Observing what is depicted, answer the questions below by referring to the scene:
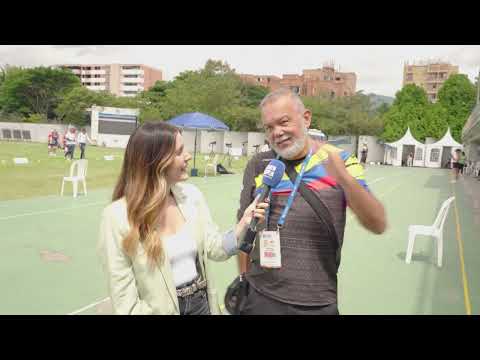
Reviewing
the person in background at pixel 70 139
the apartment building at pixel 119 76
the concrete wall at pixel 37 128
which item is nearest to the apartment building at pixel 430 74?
the apartment building at pixel 119 76

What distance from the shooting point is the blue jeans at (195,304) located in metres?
1.77

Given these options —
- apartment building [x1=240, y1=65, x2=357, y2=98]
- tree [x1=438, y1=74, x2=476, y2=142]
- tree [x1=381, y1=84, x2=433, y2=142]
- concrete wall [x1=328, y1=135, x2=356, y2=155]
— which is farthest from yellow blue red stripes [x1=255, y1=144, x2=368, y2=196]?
apartment building [x1=240, y1=65, x2=357, y2=98]

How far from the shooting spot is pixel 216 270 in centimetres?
523

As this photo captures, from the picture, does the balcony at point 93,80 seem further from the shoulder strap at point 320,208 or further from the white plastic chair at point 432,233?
the shoulder strap at point 320,208

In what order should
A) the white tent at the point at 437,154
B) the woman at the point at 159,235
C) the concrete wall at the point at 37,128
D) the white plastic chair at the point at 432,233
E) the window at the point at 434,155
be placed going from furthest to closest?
the concrete wall at the point at 37,128 < the window at the point at 434,155 < the white tent at the point at 437,154 < the white plastic chair at the point at 432,233 < the woman at the point at 159,235

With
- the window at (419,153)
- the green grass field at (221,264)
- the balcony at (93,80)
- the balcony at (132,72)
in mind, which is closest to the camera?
the green grass field at (221,264)

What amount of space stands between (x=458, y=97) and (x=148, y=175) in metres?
49.9

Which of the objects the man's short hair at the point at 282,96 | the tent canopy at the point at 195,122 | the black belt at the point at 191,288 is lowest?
the black belt at the point at 191,288

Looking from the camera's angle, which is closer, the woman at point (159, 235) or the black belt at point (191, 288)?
the woman at point (159, 235)

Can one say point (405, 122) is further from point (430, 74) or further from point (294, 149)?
point (430, 74)

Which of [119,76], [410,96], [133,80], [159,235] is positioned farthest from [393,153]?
[119,76]

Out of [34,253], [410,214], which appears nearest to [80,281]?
[34,253]

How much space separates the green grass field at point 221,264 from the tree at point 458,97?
1475 inches
